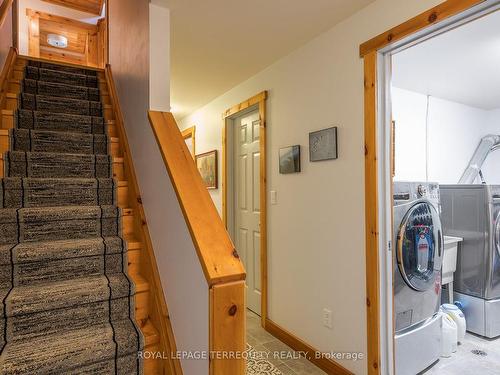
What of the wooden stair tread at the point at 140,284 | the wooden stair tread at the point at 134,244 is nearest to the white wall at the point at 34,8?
the wooden stair tread at the point at 134,244

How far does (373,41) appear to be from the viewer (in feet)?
5.71

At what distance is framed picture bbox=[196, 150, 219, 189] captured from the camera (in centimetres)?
377

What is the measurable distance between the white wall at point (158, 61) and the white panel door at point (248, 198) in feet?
4.94

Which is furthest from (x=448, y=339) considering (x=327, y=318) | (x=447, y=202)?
(x=447, y=202)

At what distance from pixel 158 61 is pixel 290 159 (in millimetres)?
→ 1202

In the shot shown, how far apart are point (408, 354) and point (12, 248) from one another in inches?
93.7

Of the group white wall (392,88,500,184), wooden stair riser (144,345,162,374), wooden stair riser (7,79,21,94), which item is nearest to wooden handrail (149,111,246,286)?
wooden stair riser (144,345,162,374)

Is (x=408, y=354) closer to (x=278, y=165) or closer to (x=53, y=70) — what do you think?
(x=278, y=165)

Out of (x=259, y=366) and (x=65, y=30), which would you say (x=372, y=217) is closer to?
(x=259, y=366)

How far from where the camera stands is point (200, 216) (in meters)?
1.11

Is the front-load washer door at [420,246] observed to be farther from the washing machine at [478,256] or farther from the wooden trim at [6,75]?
the wooden trim at [6,75]

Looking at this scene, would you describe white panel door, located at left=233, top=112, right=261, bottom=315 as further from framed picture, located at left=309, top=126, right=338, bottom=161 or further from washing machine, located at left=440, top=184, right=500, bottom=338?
washing machine, located at left=440, top=184, right=500, bottom=338

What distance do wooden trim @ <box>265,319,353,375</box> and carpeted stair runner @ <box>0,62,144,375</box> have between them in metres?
1.29

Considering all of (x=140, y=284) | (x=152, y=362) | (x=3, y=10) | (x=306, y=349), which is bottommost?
(x=306, y=349)
